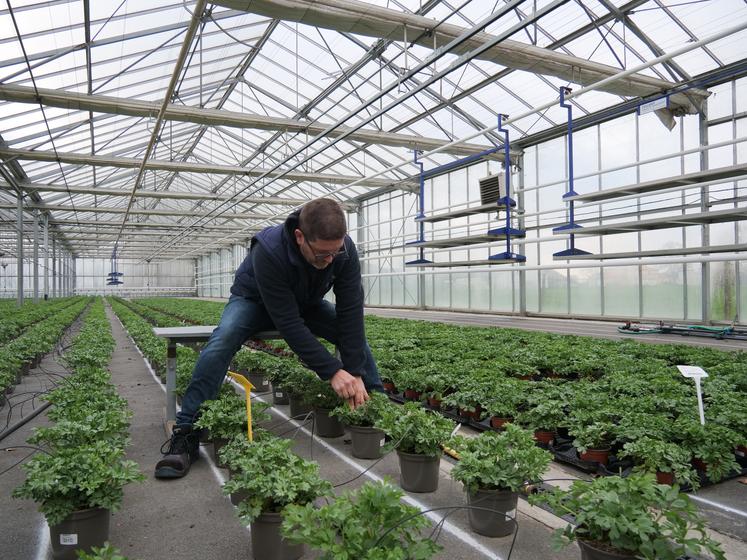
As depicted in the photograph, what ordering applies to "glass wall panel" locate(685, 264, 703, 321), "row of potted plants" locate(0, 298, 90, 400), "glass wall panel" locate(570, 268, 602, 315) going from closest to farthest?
1. "row of potted plants" locate(0, 298, 90, 400)
2. "glass wall panel" locate(685, 264, 703, 321)
3. "glass wall panel" locate(570, 268, 602, 315)

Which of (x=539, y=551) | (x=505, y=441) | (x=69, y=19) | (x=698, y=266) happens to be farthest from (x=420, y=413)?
(x=698, y=266)

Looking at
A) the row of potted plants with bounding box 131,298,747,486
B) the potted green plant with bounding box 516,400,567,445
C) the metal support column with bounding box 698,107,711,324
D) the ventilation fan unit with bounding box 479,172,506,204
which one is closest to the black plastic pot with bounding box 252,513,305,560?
the row of potted plants with bounding box 131,298,747,486

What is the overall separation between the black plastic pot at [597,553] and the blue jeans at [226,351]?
2038 mm

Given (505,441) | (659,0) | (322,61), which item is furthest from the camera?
(322,61)

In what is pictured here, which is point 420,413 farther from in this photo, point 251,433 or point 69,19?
point 69,19

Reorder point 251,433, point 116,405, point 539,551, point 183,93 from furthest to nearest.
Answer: point 183,93 → point 116,405 → point 251,433 → point 539,551

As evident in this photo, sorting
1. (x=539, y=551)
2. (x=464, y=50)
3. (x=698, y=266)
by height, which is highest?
(x=464, y=50)

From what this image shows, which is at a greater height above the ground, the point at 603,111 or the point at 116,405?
the point at 603,111

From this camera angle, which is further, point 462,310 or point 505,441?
point 462,310

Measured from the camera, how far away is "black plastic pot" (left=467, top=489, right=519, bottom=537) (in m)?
2.44

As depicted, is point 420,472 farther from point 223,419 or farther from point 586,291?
point 586,291

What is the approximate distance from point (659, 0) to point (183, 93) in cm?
1141

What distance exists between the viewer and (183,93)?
45.1 ft

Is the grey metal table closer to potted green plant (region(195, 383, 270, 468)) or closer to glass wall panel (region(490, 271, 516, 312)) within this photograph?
potted green plant (region(195, 383, 270, 468))
